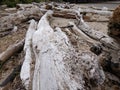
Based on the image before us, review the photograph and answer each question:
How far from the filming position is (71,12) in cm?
898

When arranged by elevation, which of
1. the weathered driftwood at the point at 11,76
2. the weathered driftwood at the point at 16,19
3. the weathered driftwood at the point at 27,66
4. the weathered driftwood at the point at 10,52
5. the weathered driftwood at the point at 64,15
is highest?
the weathered driftwood at the point at 27,66

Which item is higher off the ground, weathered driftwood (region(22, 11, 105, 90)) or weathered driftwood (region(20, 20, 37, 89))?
weathered driftwood (region(22, 11, 105, 90))

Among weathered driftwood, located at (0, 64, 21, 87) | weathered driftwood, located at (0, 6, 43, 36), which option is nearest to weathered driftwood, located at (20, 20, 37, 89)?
weathered driftwood, located at (0, 64, 21, 87)

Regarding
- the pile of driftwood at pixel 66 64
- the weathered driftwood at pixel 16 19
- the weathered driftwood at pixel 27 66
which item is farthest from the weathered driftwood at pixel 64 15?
the weathered driftwood at pixel 27 66

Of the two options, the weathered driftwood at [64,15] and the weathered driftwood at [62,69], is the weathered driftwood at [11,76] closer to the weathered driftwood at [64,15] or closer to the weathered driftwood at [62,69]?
the weathered driftwood at [62,69]

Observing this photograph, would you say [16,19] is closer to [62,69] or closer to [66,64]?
[66,64]

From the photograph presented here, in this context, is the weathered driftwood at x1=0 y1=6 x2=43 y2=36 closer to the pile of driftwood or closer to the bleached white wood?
the pile of driftwood

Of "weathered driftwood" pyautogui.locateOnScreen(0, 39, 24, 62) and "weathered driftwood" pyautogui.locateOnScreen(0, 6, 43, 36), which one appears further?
"weathered driftwood" pyautogui.locateOnScreen(0, 6, 43, 36)

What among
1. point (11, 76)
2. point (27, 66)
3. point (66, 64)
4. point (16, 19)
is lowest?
point (16, 19)

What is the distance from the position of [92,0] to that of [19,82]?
721 inches

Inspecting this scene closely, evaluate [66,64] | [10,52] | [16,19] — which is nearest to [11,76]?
[10,52]

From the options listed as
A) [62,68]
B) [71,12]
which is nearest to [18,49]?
[62,68]

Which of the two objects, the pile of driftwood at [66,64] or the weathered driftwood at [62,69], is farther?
the pile of driftwood at [66,64]

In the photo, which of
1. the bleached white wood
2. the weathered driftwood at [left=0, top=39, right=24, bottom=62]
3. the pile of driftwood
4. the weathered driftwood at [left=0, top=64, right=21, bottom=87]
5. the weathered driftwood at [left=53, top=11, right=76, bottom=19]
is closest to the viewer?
the bleached white wood
